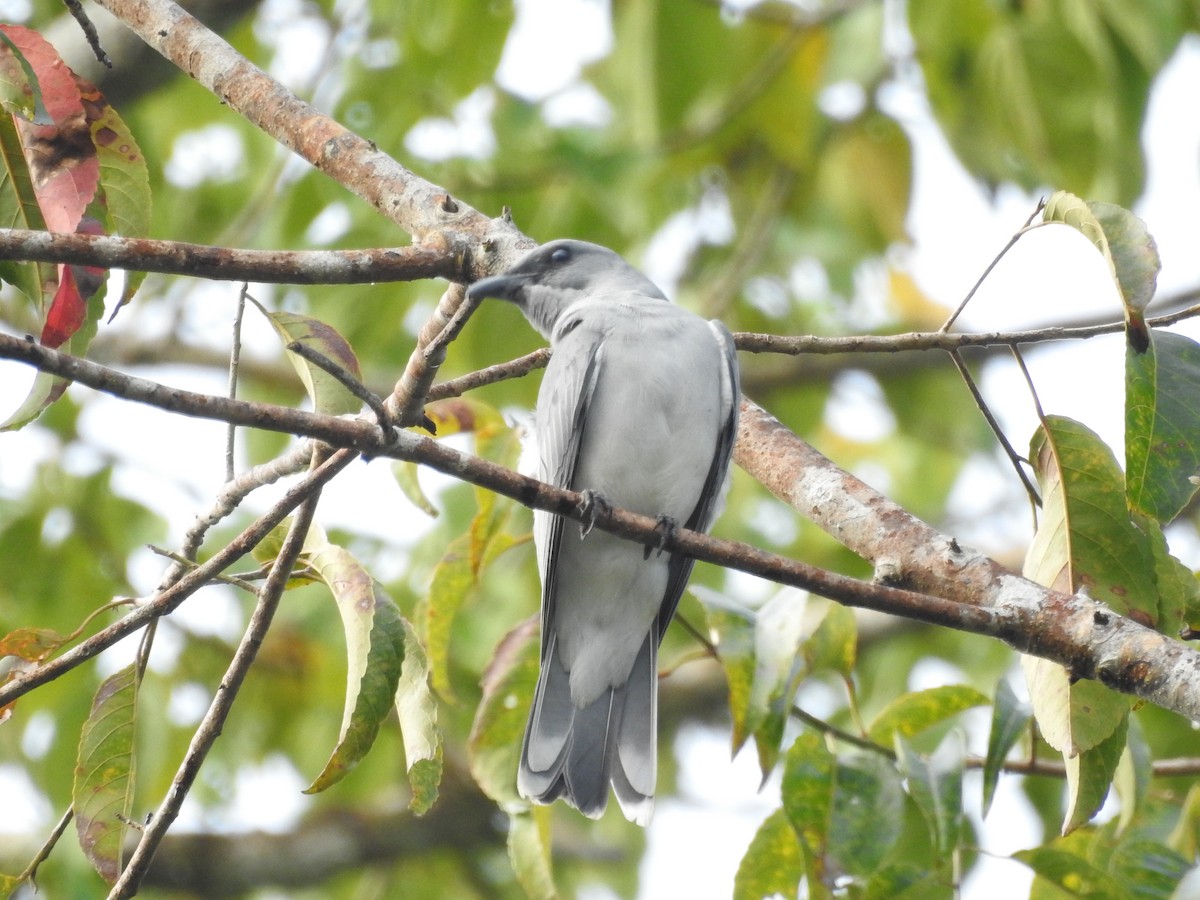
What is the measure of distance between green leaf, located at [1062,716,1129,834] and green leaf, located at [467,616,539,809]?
5.13 feet

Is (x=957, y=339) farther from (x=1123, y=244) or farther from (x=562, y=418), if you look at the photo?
(x=562, y=418)

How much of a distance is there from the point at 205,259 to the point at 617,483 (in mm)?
1887

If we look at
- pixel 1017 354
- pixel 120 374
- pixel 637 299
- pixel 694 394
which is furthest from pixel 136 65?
pixel 1017 354

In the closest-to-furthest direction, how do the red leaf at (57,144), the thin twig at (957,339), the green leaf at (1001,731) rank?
1. the thin twig at (957,339)
2. the red leaf at (57,144)
3. the green leaf at (1001,731)

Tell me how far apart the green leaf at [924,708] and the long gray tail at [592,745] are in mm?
689

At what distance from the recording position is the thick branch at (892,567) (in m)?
2.02

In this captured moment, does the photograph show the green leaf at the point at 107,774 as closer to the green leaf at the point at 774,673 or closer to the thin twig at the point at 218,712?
the thin twig at the point at 218,712

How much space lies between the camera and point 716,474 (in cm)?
400

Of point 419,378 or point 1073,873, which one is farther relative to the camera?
point 1073,873

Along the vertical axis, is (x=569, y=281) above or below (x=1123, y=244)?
above

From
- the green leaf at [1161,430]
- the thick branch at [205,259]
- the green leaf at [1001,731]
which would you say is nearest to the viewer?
the thick branch at [205,259]

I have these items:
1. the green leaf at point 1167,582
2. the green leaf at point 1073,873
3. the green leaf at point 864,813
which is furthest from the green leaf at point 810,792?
the green leaf at point 1167,582

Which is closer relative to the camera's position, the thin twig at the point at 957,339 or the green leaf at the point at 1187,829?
the thin twig at the point at 957,339

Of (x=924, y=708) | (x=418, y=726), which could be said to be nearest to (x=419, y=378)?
(x=418, y=726)
